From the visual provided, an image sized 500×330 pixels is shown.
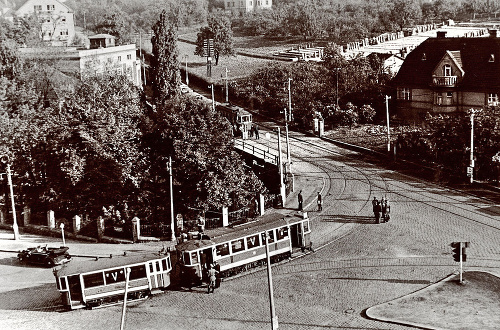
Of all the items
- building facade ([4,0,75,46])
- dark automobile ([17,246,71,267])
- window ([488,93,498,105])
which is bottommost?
dark automobile ([17,246,71,267])

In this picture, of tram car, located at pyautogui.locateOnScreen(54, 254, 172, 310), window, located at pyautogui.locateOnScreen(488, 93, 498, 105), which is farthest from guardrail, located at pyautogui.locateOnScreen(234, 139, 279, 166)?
tram car, located at pyautogui.locateOnScreen(54, 254, 172, 310)

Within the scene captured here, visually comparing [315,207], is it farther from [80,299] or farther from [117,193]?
[80,299]

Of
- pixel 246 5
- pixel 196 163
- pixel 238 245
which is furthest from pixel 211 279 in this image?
pixel 246 5

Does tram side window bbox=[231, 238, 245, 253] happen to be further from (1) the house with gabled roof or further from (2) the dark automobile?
(1) the house with gabled roof

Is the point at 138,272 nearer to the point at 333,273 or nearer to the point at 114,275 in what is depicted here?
the point at 114,275

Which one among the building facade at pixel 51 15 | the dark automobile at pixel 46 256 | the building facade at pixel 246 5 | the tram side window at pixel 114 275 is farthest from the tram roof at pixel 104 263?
the building facade at pixel 246 5

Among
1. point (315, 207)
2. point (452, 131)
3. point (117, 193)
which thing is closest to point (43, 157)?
point (117, 193)

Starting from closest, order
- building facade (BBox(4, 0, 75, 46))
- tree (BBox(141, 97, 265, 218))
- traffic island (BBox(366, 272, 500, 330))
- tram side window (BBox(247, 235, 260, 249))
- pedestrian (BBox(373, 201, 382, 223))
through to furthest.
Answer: traffic island (BBox(366, 272, 500, 330)), tram side window (BBox(247, 235, 260, 249)), pedestrian (BBox(373, 201, 382, 223)), tree (BBox(141, 97, 265, 218)), building facade (BBox(4, 0, 75, 46))

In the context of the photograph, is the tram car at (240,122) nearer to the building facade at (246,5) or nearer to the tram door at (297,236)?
the tram door at (297,236)
